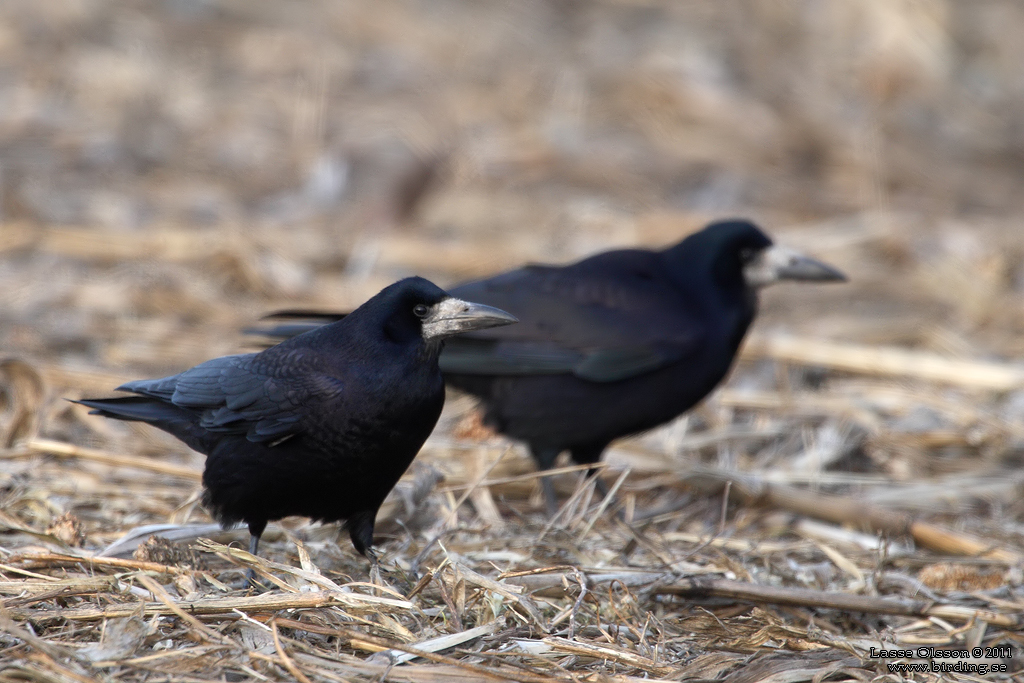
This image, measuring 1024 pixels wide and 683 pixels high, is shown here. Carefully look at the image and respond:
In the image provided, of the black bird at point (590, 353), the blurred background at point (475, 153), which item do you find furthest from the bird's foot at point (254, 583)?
the blurred background at point (475, 153)

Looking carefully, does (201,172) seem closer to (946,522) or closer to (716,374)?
(716,374)

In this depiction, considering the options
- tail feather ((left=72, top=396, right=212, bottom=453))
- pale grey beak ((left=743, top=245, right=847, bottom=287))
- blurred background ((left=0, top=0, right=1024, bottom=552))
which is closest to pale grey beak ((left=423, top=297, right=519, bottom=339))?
tail feather ((left=72, top=396, right=212, bottom=453))

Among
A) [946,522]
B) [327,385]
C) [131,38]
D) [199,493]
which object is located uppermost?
[131,38]

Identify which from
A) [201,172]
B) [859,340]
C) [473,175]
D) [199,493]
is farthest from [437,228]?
[199,493]

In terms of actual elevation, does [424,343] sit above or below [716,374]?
above

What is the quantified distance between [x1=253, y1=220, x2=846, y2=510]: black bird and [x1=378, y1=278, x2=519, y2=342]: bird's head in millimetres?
1357

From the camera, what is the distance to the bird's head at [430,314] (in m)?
3.71

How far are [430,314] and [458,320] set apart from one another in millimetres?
96

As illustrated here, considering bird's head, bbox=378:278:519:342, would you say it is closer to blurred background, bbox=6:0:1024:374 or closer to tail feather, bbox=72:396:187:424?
tail feather, bbox=72:396:187:424

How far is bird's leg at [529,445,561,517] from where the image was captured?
5.02 metres

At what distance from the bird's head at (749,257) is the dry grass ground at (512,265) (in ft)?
2.75

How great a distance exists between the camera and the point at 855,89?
11172 millimetres

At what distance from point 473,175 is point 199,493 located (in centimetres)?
586

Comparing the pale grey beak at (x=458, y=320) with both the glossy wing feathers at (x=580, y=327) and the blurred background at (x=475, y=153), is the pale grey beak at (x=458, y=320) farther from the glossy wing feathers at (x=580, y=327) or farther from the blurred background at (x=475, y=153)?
the blurred background at (x=475, y=153)
